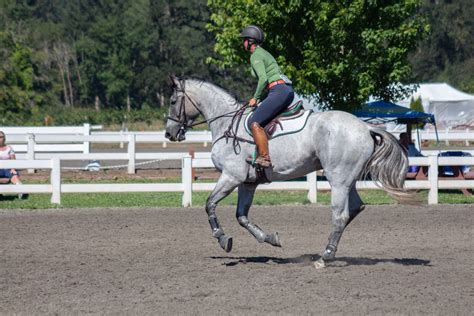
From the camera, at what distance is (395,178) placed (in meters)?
11.4

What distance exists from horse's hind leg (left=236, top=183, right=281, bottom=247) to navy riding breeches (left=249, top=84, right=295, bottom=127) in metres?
0.98

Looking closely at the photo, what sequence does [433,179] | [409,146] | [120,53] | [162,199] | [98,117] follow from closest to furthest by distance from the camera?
[433,179]
[162,199]
[409,146]
[98,117]
[120,53]

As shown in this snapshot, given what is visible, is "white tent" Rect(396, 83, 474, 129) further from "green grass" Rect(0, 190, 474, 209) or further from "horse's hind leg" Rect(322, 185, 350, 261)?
"horse's hind leg" Rect(322, 185, 350, 261)

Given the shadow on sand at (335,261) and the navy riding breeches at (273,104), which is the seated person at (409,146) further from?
the navy riding breeches at (273,104)

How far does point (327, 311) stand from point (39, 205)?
12262 millimetres

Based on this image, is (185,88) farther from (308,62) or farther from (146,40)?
(146,40)

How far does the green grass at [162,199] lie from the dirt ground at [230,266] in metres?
2.24

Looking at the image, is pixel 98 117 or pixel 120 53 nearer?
pixel 98 117

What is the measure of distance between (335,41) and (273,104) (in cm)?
1469

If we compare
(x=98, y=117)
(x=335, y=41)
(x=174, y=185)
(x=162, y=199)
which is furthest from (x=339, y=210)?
(x=98, y=117)

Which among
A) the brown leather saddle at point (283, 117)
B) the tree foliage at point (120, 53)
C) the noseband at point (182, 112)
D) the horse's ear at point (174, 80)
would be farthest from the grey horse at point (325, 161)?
the tree foliage at point (120, 53)

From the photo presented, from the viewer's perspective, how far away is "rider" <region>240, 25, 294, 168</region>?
11.2 meters

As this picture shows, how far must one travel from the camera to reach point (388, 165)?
1137 centimetres

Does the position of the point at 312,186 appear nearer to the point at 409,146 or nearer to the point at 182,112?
the point at 409,146
